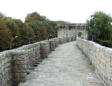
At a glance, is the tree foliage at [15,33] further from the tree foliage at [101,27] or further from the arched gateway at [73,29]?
the tree foliage at [101,27]

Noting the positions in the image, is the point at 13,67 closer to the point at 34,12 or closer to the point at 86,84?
the point at 86,84

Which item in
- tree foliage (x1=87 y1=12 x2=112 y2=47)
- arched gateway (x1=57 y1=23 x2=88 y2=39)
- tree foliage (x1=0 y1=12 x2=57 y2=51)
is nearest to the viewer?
tree foliage (x1=0 y1=12 x2=57 y2=51)

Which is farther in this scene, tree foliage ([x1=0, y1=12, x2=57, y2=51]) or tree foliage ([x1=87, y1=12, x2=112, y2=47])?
tree foliage ([x1=87, y1=12, x2=112, y2=47])

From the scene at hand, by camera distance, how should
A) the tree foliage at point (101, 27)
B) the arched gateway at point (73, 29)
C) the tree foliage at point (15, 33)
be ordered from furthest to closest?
the arched gateway at point (73, 29), the tree foliage at point (101, 27), the tree foliage at point (15, 33)

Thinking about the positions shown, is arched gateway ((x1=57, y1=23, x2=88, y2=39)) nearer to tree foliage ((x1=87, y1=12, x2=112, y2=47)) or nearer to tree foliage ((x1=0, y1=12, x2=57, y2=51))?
tree foliage ((x1=0, y1=12, x2=57, y2=51))

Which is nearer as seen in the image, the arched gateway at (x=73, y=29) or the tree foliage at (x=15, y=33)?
the tree foliage at (x=15, y=33)

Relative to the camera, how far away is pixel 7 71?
172 inches

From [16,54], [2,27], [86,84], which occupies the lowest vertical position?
[86,84]

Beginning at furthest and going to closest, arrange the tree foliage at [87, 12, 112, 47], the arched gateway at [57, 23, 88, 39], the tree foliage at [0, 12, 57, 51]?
the arched gateway at [57, 23, 88, 39], the tree foliage at [87, 12, 112, 47], the tree foliage at [0, 12, 57, 51]

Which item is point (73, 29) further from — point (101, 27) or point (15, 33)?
point (15, 33)

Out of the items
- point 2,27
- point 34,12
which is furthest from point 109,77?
point 34,12

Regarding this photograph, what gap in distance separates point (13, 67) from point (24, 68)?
0.34 metres

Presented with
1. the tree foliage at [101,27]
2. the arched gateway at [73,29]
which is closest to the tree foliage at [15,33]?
the arched gateway at [73,29]

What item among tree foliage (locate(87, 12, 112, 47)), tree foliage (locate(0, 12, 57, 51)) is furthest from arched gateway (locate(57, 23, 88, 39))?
tree foliage (locate(87, 12, 112, 47))
